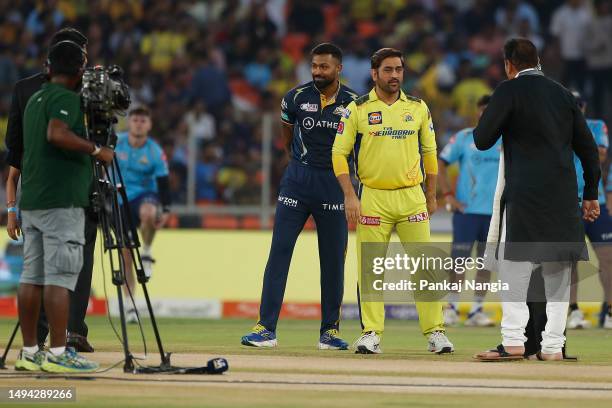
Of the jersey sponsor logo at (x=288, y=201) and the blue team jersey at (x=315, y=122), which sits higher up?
the blue team jersey at (x=315, y=122)

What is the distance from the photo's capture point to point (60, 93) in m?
9.45

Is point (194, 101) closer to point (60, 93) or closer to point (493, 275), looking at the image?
point (493, 275)

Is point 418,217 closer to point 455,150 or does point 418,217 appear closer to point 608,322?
point 455,150

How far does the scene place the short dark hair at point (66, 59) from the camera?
961 cm

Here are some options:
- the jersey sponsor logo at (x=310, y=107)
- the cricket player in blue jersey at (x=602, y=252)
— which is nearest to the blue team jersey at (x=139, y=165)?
the jersey sponsor logo at (x=310, y=107)

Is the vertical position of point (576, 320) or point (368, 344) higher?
point (368, 344)

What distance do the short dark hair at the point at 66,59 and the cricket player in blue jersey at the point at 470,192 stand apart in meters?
7.96

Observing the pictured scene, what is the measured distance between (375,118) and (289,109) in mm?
1333

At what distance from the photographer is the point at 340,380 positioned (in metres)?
9.37

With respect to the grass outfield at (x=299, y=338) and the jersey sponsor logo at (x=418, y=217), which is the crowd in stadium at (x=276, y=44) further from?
the jersey sponsor logo at (x=418, y=217)

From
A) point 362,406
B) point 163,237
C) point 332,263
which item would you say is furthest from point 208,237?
point 362,406

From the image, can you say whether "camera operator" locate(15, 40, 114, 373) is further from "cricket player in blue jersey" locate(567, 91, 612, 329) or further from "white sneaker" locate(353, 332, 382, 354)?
"cricket player in blue jersey" locate(567, 91, 612, 329)

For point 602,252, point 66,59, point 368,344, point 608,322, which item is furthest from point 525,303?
point 608,322

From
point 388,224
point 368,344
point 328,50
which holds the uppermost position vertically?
point 328,50
